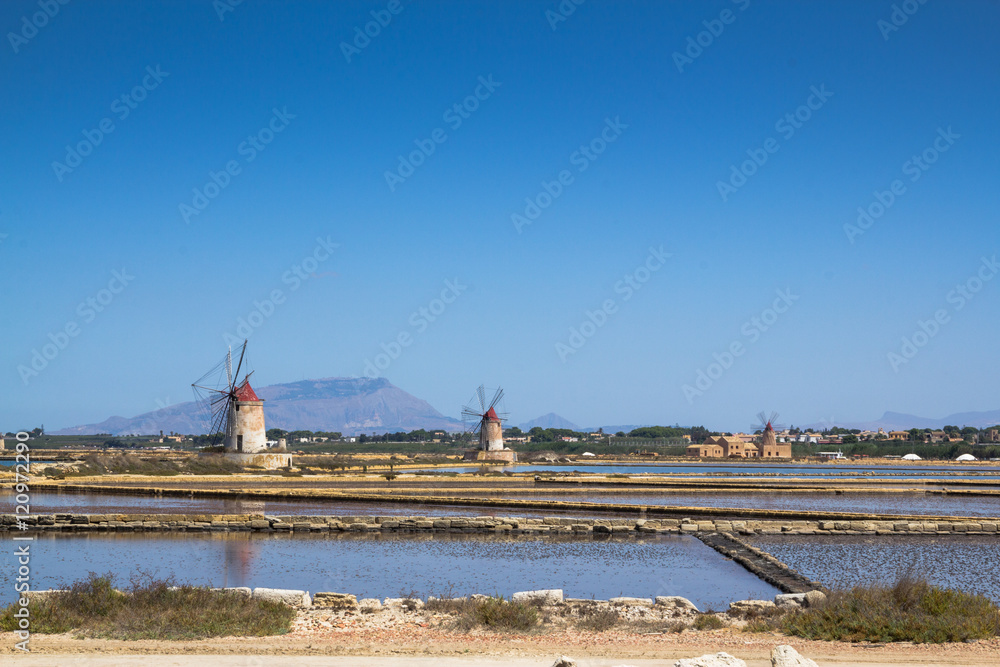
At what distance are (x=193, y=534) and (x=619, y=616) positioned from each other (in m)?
10.3

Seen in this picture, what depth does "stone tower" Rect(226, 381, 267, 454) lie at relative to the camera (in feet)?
124

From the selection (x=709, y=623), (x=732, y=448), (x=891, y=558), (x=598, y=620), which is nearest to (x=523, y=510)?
(x=891, y=558)

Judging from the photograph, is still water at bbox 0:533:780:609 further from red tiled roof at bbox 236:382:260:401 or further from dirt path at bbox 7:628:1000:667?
red tiled roof at bbox 236:382:260:401

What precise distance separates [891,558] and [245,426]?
2934 centimetres

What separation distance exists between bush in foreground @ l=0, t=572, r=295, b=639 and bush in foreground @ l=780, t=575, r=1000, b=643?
5.14 meters

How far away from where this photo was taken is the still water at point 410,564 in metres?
11.5

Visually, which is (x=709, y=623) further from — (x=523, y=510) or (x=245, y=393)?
(x=245, y=393)

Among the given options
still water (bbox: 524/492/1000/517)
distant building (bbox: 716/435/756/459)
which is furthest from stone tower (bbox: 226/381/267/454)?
distant building (bbox: 716/435/756/459)

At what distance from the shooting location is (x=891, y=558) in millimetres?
14312

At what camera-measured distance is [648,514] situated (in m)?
20.7

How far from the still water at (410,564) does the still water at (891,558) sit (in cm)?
131

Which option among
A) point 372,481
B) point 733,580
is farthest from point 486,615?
point 372,481

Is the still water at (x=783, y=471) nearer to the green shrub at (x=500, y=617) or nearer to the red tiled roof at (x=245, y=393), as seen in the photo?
the red tiled roof at (x=245, y=393)

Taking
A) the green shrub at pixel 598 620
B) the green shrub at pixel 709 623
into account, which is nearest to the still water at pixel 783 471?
the green shrub at pixel 598 620
